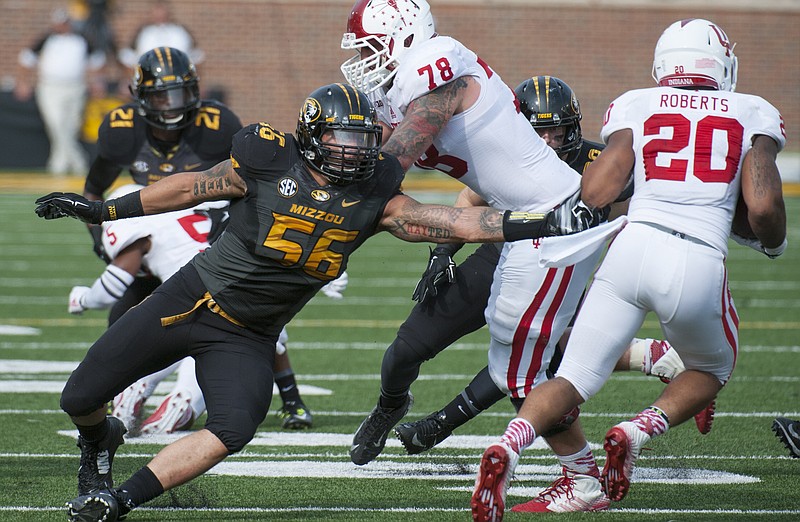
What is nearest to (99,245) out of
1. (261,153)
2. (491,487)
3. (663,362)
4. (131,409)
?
(131,409)

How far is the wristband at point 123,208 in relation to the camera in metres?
4.11

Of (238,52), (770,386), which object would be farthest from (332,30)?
(770,386)

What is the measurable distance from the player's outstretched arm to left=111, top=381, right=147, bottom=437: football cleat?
1.61 m

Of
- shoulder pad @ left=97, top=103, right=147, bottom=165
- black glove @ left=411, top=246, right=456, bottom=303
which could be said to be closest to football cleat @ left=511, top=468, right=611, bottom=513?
black glove @ left=411, top=246, right=456, bottom=303

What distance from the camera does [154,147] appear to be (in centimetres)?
609

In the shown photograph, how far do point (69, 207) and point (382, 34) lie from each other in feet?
4.30

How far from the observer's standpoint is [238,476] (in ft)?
15.6

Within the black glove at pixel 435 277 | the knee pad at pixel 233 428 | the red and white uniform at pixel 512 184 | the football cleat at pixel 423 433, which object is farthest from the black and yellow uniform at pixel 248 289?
the football cleat at pixel 423 433

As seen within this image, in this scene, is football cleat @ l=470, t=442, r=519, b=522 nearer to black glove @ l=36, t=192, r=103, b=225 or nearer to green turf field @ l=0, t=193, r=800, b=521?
green turf field @ l=0, t=193, r=800, b=521

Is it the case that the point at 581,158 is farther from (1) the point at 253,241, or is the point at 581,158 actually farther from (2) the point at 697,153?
(1) the point at 253,241

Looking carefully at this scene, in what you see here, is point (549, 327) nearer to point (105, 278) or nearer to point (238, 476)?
point (238, 476)

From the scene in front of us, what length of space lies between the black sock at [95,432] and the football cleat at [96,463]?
0.6 inches

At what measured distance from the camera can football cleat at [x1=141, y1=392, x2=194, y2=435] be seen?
219 inches

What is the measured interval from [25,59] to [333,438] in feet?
44.0
